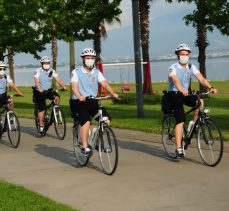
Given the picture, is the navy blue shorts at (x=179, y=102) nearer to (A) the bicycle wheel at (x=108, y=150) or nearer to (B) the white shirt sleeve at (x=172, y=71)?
(B) the white shirt sleeve at (x=172, y=71)

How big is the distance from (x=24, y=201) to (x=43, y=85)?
7157 millimetres

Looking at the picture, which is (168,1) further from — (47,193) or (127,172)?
(47,193)

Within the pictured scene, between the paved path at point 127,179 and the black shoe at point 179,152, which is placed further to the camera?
the black shoe at point 179,152

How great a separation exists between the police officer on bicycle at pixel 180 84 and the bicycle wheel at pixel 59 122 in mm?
4637

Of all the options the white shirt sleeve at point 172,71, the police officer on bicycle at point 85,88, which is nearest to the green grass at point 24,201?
the police officer on bicycle at point 85,88

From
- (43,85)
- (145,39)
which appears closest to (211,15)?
(43,85)

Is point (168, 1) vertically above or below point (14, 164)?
above

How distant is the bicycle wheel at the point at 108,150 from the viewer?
8.36m

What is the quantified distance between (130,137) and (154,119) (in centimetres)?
343

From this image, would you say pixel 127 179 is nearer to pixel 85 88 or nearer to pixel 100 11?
pixel 85 88

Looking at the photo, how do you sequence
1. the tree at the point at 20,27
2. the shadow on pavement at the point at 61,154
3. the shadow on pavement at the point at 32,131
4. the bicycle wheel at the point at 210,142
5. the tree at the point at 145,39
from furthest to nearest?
1. the tree at the point at 145,39
2. the tree at the point at 20,27
3. the shadow on pavement at the point at 32,131
4. the shadow on pavement at the point at 61,154
5. the bicycle wheel at the point at 210,142

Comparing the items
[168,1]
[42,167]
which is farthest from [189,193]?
[168,1]

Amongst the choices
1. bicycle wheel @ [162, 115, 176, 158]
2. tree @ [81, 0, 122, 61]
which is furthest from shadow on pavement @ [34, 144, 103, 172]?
tree @ [81, 0, 122, 61]

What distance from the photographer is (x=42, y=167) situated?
30.9 ft
